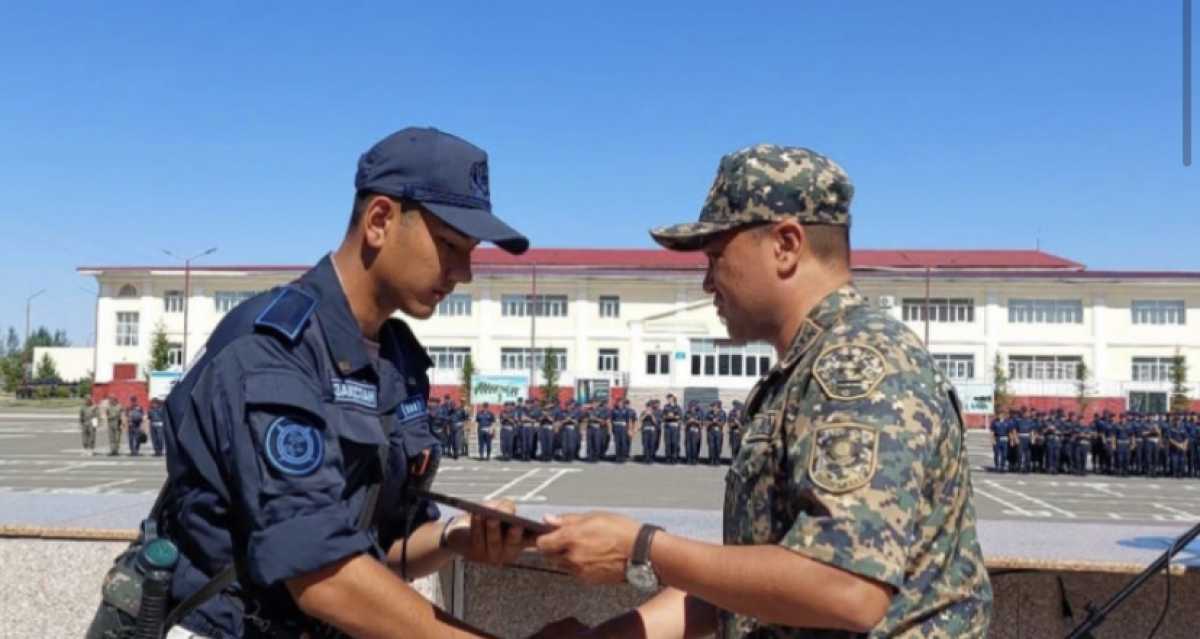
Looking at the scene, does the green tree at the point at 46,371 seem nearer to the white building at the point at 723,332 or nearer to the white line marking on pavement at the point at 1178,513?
the white building at the point at 723,332

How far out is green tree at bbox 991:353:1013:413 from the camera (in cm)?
4362

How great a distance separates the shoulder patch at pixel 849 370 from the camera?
177 centimetres

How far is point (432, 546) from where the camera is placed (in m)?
2.49

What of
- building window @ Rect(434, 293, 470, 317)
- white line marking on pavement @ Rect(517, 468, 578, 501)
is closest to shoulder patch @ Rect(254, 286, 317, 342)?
white line marking on pavement @ Rect(517, 468, 578, 501)

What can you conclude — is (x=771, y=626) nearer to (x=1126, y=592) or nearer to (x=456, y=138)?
(x=456, y=138)

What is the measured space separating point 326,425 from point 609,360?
49.6m

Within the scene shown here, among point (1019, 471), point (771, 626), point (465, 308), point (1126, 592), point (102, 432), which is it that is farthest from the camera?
point (465, 308)

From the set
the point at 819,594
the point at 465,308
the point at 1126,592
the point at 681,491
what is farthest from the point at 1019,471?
the point at 465,308

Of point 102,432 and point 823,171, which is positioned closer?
point 823,171

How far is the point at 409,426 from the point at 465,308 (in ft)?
164

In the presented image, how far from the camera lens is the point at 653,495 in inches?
727

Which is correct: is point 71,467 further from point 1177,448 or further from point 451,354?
point 451,354

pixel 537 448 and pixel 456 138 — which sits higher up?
pixel 456 138

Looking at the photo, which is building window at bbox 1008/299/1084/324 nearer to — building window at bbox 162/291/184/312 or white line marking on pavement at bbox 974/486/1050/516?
white line marking on pavement at bbox 974/486/1050/516
